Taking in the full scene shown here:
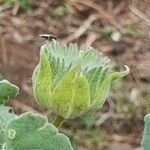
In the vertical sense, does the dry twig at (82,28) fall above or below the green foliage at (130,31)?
below

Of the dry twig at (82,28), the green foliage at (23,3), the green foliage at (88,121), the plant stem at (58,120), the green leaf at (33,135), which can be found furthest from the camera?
the green foliage at (23,3)

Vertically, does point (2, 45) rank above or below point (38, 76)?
below

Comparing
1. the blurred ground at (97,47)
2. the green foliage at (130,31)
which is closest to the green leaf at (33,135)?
the blurred ground at (97,47)

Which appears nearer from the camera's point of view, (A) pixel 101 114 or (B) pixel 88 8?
(A) pixel 101 114

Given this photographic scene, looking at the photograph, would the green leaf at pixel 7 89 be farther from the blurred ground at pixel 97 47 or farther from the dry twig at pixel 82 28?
the dry twig at pixel 82 28

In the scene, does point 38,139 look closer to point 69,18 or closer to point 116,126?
point 116,126

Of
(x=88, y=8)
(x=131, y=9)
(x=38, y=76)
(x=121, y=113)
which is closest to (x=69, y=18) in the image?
(x=88, y=8)

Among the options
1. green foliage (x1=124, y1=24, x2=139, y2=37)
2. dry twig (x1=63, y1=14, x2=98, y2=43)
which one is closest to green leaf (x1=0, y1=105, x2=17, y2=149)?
dry twig (x1=63, y1=14, x2=98, y2=43)

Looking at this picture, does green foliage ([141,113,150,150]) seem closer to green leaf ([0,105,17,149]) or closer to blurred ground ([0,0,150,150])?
green leaf ([0,105,17,149])
